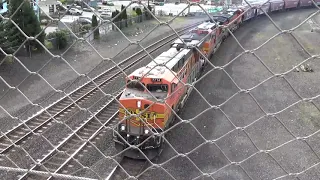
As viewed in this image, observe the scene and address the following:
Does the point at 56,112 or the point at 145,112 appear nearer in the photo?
the point at 145,112

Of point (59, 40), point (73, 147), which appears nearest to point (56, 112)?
point (73, 147)

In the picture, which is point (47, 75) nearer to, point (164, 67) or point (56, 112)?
point (56, 112)

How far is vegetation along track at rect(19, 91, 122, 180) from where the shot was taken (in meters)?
3.47

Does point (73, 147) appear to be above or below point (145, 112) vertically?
below

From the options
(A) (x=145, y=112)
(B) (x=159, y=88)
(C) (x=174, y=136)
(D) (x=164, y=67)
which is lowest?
(C) (x=174, y=136)

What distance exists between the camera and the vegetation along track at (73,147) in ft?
11.4

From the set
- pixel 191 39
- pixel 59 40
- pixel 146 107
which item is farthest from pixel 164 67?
pixel 59 40

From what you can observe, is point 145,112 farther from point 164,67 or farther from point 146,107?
point 164,67

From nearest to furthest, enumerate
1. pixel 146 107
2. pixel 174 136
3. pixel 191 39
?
pixel 146 107 < pixel 174 136 < pixel 191 39

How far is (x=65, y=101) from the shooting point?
17.0 feet

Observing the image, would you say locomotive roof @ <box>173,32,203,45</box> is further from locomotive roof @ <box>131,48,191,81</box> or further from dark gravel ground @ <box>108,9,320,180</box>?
dark gravel ground @ <box>108,9,320,180</box>

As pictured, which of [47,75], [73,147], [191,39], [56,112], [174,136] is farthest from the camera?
[47,75]

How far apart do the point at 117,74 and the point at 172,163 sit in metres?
3.23

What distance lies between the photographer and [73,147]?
3.91m
